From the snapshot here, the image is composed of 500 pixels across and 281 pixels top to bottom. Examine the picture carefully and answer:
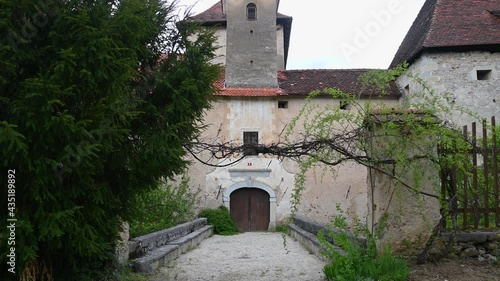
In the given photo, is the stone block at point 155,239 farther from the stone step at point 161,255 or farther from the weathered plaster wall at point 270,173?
the weathered plaster wall at point 270,173

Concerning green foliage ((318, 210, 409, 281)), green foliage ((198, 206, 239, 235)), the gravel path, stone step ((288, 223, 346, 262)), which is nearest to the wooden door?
green foliage ((198, 206, 239, 235))

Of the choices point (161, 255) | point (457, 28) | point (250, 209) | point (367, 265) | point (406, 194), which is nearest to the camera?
point (367, 265)

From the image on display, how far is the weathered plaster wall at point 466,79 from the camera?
1402 cm

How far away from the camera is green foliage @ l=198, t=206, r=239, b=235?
15.0 m

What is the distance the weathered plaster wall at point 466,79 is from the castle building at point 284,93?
0.10 ft

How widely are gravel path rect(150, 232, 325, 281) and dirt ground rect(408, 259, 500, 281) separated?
4.62 ft

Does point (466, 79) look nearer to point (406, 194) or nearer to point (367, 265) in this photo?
point (406, 194)

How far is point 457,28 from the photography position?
1430 cm

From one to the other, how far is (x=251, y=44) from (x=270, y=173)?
5469 millimetres

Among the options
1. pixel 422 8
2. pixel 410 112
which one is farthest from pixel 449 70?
pixel 410 112

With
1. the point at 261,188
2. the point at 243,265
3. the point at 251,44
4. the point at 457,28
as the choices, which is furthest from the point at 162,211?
the point at 457,28

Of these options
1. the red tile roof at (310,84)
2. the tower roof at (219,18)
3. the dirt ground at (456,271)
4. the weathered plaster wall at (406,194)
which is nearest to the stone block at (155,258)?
the weathered plaster wall at (406,194)

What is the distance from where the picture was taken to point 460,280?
177 inches

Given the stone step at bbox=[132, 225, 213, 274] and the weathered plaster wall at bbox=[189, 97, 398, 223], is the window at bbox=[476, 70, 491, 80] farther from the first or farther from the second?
the stone step at bbox=[132, 225, 213, 274]
